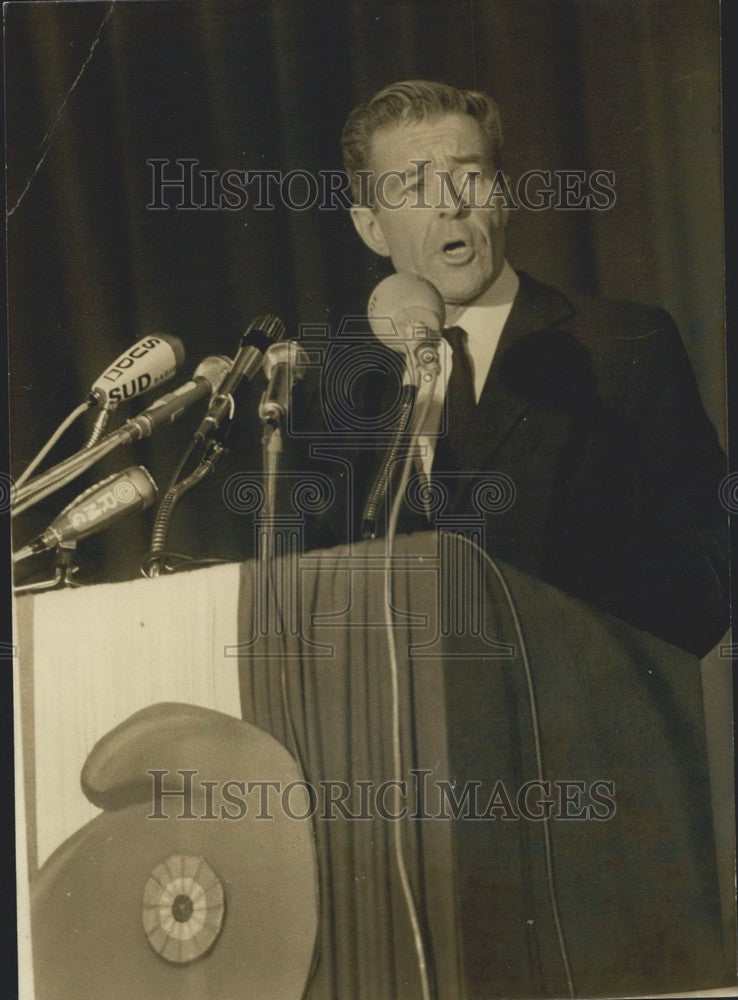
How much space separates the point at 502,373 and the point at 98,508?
1101mm

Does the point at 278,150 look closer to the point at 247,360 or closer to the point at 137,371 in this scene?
the point at 247,360

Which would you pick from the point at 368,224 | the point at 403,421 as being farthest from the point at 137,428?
the point at 368,224

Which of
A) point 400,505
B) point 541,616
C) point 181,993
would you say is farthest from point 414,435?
point 181,993

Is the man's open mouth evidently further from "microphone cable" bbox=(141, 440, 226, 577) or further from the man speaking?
"microphone cable" bbox=(141, 440, 226, 577)

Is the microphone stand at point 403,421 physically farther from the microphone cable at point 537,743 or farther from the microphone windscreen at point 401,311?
the microphone cable at point 537,743

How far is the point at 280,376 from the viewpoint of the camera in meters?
2.76

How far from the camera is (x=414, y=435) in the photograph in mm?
2768

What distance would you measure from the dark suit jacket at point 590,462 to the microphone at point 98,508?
0.46 m

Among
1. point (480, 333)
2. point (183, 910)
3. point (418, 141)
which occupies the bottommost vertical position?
point (183, 910)

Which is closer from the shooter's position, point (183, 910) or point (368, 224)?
point (183, 910)

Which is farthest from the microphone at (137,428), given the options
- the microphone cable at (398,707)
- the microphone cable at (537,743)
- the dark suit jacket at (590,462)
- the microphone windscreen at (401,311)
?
the microphone cable at (537,743)

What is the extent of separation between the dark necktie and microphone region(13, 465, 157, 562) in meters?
0.76

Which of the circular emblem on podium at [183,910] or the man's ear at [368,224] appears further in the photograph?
the man's ear at [368,224]

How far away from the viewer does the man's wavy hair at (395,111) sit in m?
2.79
